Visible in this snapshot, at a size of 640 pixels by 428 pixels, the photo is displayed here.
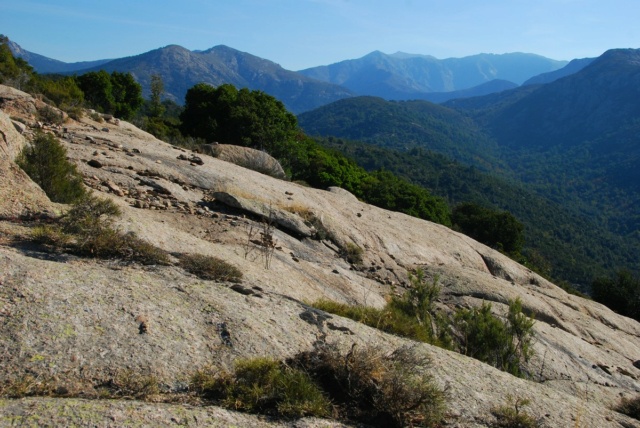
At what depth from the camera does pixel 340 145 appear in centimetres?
17625

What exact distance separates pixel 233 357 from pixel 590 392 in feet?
31.9

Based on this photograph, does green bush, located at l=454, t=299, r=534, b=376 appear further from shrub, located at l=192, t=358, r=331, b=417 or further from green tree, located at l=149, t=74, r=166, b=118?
green tree, located at l=149, t=74, r=166, b=118

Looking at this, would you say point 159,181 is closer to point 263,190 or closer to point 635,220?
point 263,190

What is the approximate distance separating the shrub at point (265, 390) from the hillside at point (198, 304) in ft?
0.49

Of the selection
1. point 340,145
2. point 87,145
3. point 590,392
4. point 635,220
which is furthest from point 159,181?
point 635,220

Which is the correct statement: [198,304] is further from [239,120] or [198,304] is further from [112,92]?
[112,92]

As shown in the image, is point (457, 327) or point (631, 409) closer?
point (631, 409)

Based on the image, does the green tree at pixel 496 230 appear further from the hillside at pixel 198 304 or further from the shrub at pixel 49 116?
the shrub at pixel 49 116

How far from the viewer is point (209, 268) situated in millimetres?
7207

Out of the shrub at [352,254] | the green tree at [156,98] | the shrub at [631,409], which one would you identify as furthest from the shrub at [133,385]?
the green tree at [156,98]

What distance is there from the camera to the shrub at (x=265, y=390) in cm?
448

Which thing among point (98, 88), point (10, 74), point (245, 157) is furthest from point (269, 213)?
point (98, 88)

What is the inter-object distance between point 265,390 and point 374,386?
121 centimetres

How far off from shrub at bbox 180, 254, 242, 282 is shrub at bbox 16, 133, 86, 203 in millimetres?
3516
